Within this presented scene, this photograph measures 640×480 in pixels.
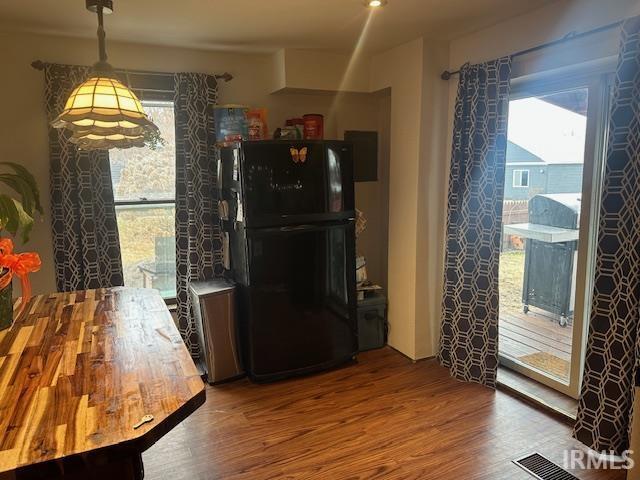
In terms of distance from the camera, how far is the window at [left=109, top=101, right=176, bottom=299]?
Result: 3188 mm

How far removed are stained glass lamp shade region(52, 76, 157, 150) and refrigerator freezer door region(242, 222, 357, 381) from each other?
50.5 inches

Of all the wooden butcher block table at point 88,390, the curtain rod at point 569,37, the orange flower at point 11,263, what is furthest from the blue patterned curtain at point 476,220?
the orange flower at point 11,263

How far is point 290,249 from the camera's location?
299 cm

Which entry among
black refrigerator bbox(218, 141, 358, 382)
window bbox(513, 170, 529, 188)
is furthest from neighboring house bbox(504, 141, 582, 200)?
black refrigerator bbox(218, 141, 358, 382)

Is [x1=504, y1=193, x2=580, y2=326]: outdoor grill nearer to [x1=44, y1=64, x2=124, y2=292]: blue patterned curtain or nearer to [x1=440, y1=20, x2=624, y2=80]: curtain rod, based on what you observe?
[x1=440, y1=20, x2=624, y2=80]: curtain rod

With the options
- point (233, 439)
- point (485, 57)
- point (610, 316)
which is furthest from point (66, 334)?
point (485, 57)

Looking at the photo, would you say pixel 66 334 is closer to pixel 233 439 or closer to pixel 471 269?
pixel 233 439

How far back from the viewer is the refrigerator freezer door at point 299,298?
2.96m

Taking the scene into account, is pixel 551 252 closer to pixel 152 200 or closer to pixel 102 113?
pixel 102 113

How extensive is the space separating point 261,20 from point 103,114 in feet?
4.54

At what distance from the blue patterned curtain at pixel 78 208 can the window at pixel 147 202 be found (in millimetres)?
183

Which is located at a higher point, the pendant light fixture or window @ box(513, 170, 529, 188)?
the pendant light fixture

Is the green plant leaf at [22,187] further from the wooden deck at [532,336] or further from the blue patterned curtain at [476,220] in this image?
the wooden deck at [532,336]

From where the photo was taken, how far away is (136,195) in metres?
3.23
